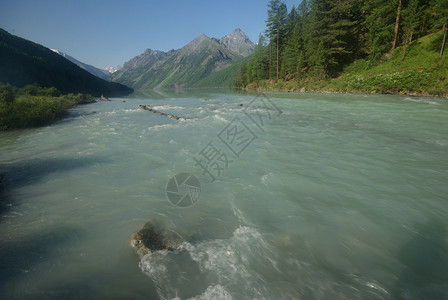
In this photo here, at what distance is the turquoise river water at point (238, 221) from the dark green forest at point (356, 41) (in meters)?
26.3

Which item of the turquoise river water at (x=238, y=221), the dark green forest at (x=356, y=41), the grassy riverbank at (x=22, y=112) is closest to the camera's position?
the turquoise river water at (x=238, y=221)

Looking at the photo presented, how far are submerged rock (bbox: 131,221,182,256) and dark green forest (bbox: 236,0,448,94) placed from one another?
32.4 m

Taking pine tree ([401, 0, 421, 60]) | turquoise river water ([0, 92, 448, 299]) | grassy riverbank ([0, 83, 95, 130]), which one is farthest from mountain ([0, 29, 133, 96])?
pine tree ([401, 0, 421, 60])

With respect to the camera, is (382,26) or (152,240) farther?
(382,26)

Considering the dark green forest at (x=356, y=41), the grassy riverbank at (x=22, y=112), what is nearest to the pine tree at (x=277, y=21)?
the dark green forest at (x=356, y=41)

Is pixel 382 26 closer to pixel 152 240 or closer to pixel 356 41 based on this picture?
pixel 356 41

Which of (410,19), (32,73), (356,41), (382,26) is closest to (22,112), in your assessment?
(410,19)

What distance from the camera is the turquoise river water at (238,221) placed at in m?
3.05

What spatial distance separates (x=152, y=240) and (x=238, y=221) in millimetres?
2061

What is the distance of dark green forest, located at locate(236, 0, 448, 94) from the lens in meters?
27.5

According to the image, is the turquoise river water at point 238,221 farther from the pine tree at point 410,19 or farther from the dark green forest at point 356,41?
the pine tree at point 410,19

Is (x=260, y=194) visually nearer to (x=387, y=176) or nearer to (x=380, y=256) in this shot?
(x=380, y=256)

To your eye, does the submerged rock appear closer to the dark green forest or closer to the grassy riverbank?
the grassy riverbank

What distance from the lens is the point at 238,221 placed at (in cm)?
458
